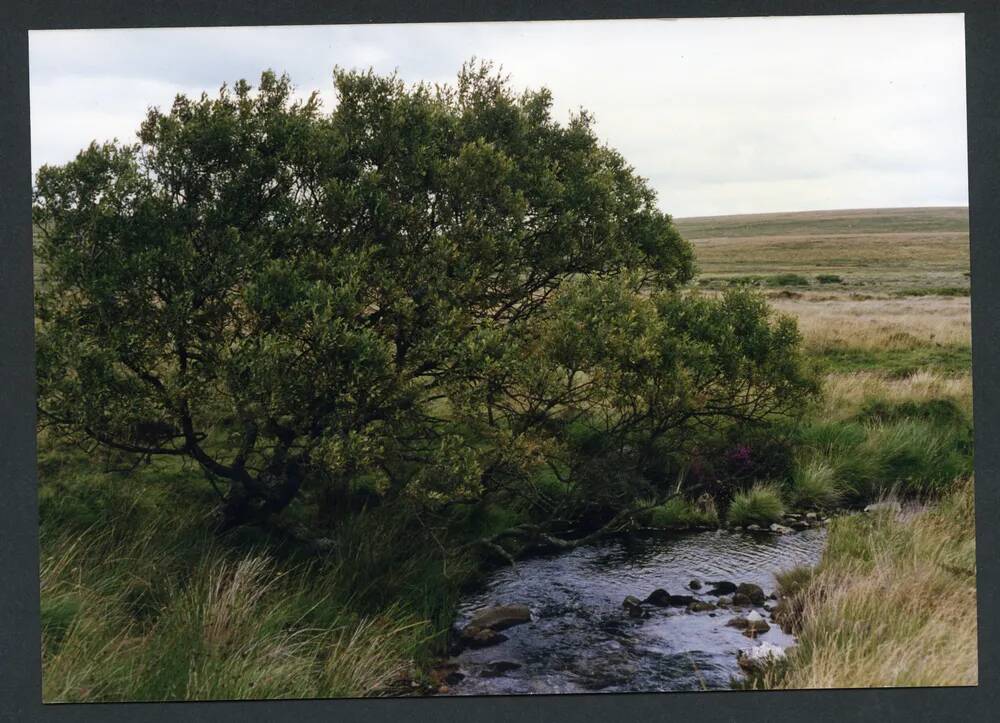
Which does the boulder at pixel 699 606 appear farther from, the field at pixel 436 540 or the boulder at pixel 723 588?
the field at pixel 436 540

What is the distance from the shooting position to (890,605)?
19.3 ft

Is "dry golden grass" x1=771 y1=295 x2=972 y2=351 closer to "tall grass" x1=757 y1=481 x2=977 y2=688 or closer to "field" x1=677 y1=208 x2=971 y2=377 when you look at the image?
"field" x1=677 y1=208 x2=971 y2=377

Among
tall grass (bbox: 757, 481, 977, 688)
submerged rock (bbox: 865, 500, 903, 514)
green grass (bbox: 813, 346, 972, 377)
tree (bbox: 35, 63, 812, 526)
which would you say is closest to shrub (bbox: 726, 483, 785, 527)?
tall grass (bbox: 757, 481, 977, 688)

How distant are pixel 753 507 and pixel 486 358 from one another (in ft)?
8.18

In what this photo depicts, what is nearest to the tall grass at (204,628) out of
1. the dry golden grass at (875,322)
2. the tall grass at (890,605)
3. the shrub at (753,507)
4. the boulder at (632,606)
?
the boulder at (632,606)

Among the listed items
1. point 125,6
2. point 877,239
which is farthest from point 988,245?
point 125,6

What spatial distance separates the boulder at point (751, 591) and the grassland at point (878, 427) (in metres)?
0.19

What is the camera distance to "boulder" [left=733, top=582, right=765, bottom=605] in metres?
6.03

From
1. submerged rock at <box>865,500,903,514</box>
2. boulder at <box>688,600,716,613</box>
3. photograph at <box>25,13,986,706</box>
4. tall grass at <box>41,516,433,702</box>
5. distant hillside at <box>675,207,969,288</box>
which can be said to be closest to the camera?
tall grass at <box>41,516,433,702</box>

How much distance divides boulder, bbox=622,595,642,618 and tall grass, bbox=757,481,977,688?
3.11 ft

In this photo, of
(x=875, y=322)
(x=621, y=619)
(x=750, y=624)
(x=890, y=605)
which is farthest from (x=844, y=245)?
(x=621, y=619)

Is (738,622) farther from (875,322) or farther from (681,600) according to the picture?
(875,322)

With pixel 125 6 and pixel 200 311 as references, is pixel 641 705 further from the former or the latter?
pixel 125 6

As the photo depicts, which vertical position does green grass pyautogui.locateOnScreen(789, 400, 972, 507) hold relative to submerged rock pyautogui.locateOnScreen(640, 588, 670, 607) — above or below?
above
